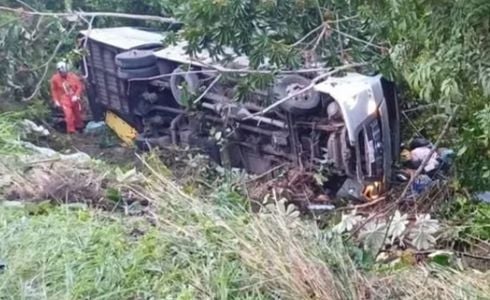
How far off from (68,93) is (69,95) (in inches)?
1.2

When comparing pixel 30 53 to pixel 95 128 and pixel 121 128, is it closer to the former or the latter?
pixel 95 128

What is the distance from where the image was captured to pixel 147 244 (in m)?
5.02

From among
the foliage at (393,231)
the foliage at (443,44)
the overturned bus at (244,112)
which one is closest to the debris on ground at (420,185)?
the overturned bus at (244,112)

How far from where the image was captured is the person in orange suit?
11844 millimetres

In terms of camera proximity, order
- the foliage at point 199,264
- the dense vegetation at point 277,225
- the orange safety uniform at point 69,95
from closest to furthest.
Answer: the dense vegetation at point 277,225 → the foliage at point 199,264 → the orange safety uniform at point 69,95

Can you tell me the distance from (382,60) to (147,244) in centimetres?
323

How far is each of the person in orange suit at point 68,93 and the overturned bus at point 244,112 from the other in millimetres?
293

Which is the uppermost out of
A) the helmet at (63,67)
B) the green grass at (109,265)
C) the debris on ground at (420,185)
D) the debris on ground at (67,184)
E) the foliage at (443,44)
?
the foliage at (443,44)

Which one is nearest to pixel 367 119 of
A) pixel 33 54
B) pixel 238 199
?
pixel 238 199

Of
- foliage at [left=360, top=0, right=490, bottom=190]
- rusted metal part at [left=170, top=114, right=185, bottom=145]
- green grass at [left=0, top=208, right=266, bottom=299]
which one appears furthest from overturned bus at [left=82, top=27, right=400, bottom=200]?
foliage at [left=360, top=0, right=490, bottom=190]

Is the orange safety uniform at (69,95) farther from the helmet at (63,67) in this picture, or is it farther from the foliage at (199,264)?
the foliage at (199,264)

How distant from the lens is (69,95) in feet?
39.1

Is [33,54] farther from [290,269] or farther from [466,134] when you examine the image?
[290,269]

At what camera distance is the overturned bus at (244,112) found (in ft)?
28.1
